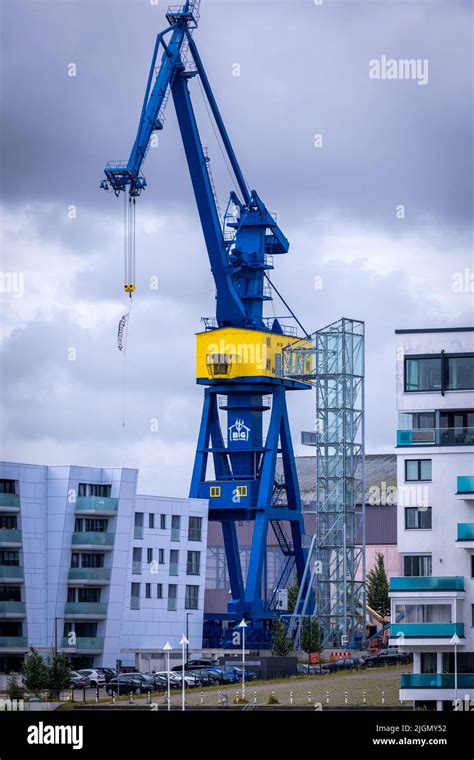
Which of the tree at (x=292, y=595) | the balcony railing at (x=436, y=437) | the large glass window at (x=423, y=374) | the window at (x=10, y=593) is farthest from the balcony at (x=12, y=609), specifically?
the large glass window at (x=423, y=374)

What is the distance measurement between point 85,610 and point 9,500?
818 cm

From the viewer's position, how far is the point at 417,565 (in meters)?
74.2

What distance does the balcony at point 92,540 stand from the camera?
11100 centimetres

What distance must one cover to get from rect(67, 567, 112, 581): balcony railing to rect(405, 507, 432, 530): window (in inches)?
1561

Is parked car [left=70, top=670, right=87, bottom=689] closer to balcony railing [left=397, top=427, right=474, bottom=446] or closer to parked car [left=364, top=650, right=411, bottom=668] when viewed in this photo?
parked car [left=364, top=650, right=411, bottom=668]

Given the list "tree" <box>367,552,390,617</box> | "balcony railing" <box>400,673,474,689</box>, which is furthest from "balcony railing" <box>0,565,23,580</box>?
"tree" <box>367,552,390,617</box>

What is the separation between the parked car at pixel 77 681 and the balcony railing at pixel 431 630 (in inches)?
1144

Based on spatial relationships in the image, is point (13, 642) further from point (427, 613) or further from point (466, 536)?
point (466, 536)

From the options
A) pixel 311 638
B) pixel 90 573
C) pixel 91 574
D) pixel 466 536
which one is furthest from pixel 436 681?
pixel 311 638

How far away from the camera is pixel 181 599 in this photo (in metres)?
120

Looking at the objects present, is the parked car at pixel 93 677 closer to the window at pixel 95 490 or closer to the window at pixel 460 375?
the window at pixel 95 490

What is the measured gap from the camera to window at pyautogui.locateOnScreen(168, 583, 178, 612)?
119 m
